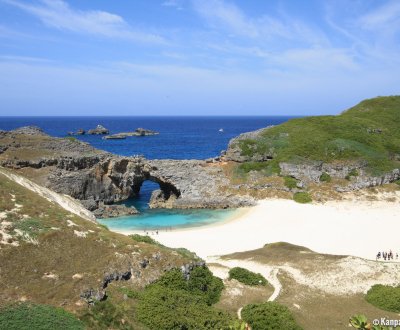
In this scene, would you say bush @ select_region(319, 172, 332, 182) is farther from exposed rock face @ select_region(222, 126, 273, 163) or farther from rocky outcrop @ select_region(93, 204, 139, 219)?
rocky outcrop @ select_region(93, 204, 139, 219)

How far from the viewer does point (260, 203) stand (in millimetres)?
64750

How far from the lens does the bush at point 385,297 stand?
26516 millimetres

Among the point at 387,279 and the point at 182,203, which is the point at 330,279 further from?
the point at 182,203

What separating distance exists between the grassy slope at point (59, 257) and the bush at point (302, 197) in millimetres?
40188

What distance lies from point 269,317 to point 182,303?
5118mm

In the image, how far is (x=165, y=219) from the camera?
59.1 m

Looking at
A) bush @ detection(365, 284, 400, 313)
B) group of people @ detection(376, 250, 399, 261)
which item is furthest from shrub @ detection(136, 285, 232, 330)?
group of people @ detection(376, 250, 399, 261)

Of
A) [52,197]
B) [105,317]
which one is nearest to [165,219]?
[52,197]

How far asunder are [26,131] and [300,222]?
60227 mm

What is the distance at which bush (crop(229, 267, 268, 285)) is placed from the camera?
30.0 m

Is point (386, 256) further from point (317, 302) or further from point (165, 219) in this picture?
point (165, 219)

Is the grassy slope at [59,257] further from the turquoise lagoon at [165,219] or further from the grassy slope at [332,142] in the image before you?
the grassy slope at [332,142]

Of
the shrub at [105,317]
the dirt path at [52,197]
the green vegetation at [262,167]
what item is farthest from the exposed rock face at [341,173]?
the shrub at [105,317]

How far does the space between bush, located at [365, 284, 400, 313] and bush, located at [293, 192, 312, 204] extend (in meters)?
36.4
